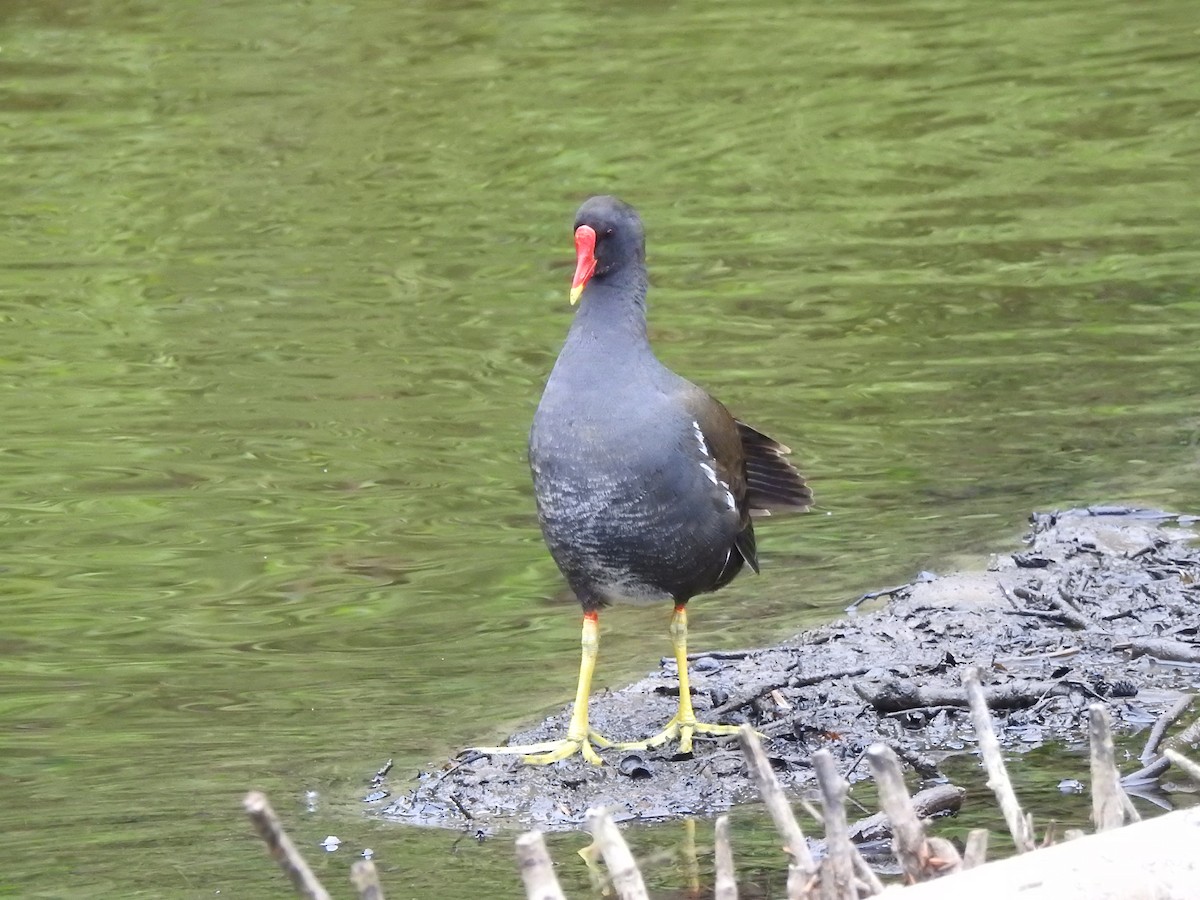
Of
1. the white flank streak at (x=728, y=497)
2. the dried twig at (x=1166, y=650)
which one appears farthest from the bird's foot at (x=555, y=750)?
the dried twig at (x=1166, y=650)

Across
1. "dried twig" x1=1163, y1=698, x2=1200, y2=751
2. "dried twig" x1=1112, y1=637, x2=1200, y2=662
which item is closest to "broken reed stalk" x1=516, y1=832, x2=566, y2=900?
"dried twig" x1=1163, y1=698, x2=1200, y2=751

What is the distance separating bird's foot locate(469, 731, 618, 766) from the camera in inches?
216

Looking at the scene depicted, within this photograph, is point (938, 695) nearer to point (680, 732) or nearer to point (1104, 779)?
point (680, 732)

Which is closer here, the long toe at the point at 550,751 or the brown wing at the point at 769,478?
the long toe at the point at 550,751

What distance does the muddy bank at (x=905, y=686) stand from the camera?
5.39 meters

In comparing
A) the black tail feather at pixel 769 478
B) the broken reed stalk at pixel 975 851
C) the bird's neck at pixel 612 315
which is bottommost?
the black tail feather at pixel 769 478

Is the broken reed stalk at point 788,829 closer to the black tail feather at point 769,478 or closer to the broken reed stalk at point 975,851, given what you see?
the broken reed stalk at point 975,851

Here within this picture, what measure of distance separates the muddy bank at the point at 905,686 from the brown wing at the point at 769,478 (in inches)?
19.2

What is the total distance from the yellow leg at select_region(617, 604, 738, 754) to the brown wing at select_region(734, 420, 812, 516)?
55cm

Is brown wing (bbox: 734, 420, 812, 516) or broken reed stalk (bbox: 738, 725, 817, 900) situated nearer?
broken reed stalk (bbox: 738, 725, 817, 900)

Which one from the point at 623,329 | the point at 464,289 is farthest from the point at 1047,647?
the point at 464,289

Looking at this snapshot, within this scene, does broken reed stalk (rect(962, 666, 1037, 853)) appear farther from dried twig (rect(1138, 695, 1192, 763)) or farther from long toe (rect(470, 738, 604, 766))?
long toe (rect(470, 738, 604, 766))

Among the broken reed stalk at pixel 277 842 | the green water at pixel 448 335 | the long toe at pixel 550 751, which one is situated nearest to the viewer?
the broken reed stalk at pixel 277 842

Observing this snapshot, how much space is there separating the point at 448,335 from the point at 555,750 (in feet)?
16.7
